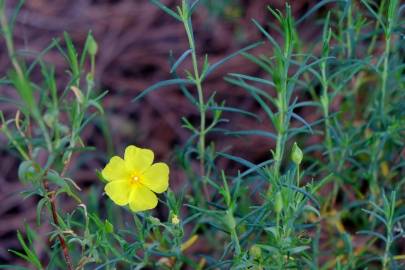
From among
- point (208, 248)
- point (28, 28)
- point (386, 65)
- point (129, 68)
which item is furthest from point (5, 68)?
point (386, 65)

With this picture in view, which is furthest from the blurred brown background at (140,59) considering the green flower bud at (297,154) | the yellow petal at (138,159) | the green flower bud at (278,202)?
the green flower bud at (278,202)

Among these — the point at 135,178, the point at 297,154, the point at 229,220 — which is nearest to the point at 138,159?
the point at 135,178

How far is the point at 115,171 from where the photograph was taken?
2.19 meters

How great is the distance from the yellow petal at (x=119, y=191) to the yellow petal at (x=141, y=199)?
0.08 ft

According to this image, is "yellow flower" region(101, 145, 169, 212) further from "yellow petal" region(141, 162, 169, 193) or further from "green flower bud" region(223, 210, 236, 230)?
"green flower bud" region(223, 210, 236, 230)

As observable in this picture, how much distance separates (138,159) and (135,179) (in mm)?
70

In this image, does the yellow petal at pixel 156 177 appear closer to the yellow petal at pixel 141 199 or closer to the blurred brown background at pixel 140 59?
the yellow petal at pixel 141 199

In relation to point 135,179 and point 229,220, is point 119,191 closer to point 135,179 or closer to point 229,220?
point 135,179

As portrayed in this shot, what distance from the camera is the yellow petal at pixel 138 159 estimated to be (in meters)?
2.22

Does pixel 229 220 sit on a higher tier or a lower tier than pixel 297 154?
lower

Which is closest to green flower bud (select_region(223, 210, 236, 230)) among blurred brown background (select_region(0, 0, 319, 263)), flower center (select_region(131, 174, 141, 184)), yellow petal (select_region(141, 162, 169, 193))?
yellow petal (select_region(141, 162, 169, 193))

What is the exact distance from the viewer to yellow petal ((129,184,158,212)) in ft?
6.87

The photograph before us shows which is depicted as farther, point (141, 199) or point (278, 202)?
point (141, 199)

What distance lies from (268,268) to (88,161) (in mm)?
1958
